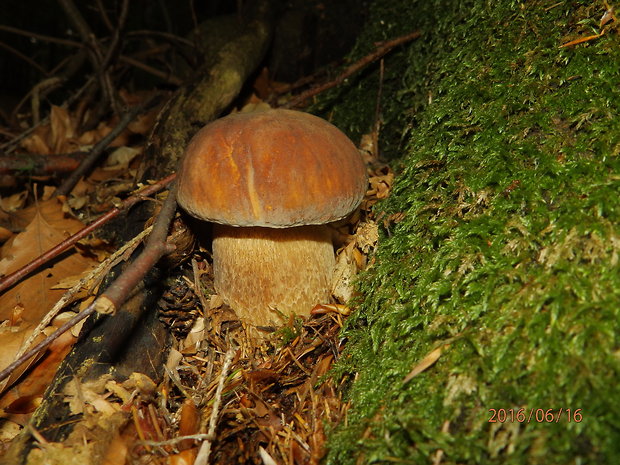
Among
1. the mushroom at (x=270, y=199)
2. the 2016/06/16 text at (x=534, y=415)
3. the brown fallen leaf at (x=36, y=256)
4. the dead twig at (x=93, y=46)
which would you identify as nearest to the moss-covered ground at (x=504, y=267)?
the 2016/06/16 text at (x=534, y=415)

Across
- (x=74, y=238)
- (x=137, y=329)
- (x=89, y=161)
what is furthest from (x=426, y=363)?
(x=89, y=161)

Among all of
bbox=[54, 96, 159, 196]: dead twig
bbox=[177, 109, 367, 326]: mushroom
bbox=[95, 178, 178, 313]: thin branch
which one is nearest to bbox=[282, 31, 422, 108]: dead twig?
bbox=[177, 109, 367, 326]: mushroom

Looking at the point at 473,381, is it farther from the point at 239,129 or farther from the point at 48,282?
the point at 48,282

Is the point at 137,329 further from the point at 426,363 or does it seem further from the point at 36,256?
the point at 426,363

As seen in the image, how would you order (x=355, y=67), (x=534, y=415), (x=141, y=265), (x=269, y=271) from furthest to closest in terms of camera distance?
1. (x=355, y=67)
2. (x=269, y=271)
3. (x=141, y=265)
4. (x=534, y=415)

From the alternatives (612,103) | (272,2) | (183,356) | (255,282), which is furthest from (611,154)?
(272,2)

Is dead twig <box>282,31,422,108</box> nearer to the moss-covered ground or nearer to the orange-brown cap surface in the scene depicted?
the moss-covered ground

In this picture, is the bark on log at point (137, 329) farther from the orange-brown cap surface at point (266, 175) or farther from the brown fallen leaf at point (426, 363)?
the brown fallen leaf at point (426, 363)
